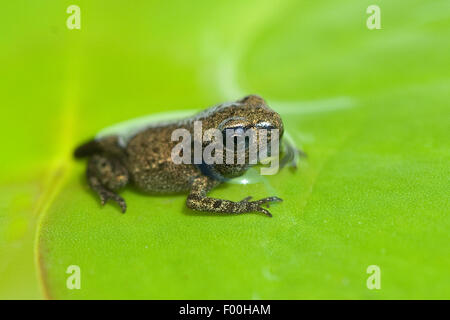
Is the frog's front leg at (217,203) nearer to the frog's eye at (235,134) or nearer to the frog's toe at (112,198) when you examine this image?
the frog's eye at (235,134)

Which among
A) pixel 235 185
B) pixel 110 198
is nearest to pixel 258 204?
pixel 235 185

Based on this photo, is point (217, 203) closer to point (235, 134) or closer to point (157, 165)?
point (235, 134)

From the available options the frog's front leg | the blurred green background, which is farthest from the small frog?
the blurred green background

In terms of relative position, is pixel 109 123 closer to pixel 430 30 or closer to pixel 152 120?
pixel 152 120

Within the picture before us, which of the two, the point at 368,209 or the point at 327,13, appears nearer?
the point at 368,209

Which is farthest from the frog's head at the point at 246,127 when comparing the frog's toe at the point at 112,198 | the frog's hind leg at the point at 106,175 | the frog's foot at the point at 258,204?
the frog's hind leg at the point at 106,175
